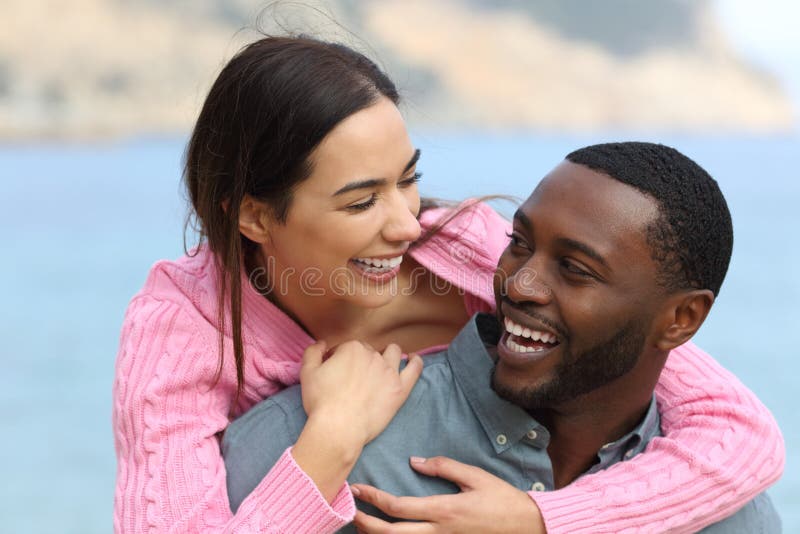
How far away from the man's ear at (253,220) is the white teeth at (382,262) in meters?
0.18

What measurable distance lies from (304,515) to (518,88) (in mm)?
23838

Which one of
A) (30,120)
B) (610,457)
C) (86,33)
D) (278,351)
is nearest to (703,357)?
(610,457)

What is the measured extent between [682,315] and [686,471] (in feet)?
0.84

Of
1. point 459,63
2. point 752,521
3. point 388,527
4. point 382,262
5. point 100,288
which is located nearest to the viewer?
point 388,527

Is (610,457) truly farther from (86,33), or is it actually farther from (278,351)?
(86,33)

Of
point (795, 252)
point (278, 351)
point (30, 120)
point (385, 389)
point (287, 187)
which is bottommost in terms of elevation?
point (30, 120)

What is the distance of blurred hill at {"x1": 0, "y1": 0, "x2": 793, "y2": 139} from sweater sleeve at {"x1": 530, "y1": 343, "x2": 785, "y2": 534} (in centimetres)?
1470

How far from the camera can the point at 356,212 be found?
1796 millimetres

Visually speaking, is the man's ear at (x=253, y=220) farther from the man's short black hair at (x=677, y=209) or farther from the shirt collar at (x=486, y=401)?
the man's short black hair at (x=677, y=209)

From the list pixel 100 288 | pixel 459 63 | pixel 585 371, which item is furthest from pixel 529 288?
pixel 459 63

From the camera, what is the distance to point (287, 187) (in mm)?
1818

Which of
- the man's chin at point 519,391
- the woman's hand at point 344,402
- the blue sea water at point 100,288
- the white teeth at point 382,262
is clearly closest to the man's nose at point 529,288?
the man's chin at point 519,391

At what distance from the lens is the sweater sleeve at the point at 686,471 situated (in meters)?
1.58

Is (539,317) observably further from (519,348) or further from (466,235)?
(466,235)
